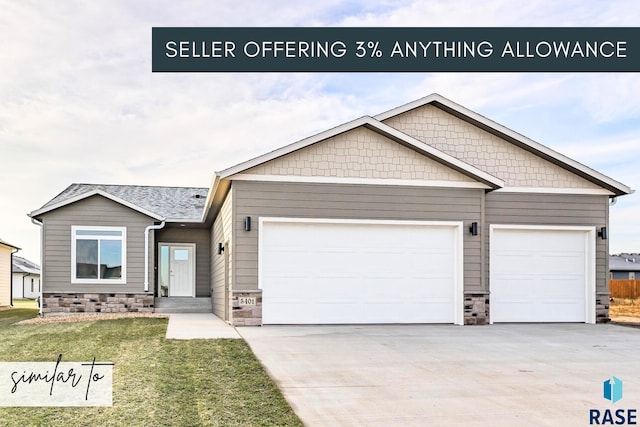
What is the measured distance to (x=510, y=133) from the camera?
15273 millimetres

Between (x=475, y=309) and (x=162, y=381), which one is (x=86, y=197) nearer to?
(x=475, y=309)

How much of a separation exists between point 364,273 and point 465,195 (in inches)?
108

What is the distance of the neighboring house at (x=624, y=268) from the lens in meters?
49.5

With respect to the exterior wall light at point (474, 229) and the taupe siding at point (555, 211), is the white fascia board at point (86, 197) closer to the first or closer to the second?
the exterior wall light at point (474, 229)

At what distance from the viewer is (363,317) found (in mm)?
13781

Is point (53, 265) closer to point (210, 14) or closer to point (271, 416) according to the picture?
point (210, 14)

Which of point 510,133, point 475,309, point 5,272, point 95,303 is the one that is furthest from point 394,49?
point 5,272

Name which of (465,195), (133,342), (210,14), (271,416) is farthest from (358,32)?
(271,416)

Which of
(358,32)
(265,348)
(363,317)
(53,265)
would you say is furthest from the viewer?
(53,265)

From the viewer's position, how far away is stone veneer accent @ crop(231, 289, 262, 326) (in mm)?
13109

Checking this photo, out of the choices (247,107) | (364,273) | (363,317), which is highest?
(247,107)

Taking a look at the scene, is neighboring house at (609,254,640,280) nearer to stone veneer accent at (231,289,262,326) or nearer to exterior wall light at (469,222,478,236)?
exterior wall light at (469,222,478,236)

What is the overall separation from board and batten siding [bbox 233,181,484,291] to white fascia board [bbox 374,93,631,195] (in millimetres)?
1914

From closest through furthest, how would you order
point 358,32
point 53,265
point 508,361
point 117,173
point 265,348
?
point 508,361, point 265,348, point 358,32, point 53,265, point 117,173
